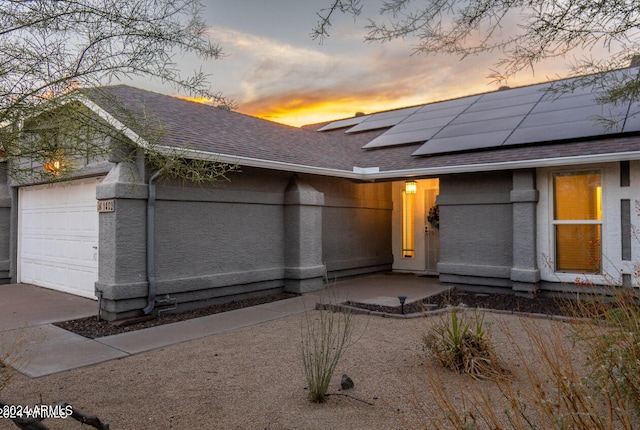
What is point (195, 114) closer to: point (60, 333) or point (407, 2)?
point (60, 333)

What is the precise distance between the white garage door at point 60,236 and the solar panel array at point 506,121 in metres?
7.29

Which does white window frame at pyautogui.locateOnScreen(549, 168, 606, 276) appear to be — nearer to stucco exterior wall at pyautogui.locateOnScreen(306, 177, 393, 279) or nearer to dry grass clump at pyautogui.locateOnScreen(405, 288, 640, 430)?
dry grass clump at pyautogui.locateOnScreen(405, 288, 640, 430)

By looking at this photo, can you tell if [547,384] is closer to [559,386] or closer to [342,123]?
[559,386]

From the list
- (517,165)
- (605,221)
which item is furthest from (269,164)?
(605,221)

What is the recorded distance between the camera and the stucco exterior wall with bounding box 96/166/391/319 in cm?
695

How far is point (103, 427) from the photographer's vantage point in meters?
2.91

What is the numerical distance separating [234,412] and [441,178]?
7.57m

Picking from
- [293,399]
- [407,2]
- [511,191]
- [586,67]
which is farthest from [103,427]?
[511,191]

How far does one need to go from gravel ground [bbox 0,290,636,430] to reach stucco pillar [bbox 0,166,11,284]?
7924 mm

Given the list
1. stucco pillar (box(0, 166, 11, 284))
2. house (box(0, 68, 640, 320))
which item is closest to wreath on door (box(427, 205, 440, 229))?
house (box(0, 68, 640, 320))

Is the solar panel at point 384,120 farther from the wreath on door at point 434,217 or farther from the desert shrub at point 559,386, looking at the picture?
the desert shrub at point 559,386

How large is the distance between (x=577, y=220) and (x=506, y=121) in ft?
10.5

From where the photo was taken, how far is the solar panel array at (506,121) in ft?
28.3

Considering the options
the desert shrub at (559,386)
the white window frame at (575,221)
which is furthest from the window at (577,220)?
the desert shrub at (559,386)
